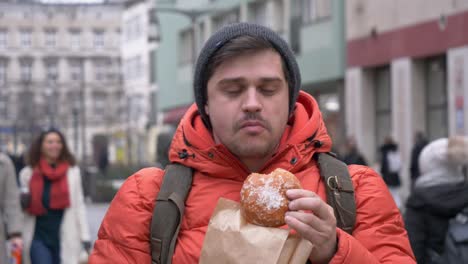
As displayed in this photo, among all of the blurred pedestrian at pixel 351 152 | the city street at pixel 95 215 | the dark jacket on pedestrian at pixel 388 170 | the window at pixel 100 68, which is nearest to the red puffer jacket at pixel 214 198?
the city street at pixel 95 215

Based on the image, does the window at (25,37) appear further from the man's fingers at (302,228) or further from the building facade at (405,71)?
the man's fingers at (302,228)

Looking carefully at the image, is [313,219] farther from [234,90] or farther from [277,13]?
[277,13]

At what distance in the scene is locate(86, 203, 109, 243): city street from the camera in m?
18.1

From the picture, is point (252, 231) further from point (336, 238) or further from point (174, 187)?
point (174, 187)

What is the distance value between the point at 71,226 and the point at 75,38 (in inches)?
3673

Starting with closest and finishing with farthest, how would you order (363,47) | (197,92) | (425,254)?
1. (197,92)
2. (425,254)
3. (363,47)

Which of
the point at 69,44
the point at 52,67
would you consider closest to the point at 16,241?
the point at 52,67

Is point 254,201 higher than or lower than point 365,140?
higher

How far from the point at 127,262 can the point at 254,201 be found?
0.47 m

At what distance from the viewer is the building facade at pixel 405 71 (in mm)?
20547

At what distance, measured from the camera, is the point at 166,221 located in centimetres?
259

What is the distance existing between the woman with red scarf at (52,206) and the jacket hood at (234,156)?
19.5 feet

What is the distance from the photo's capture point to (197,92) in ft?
9.14

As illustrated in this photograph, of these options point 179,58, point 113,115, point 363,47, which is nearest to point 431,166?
point 363,47
